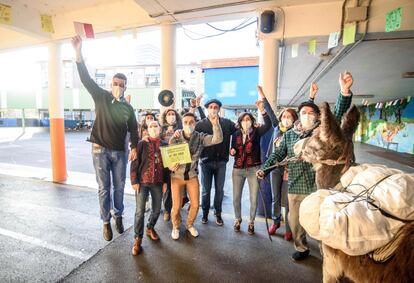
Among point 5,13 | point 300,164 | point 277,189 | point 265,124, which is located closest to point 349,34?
point 265,124

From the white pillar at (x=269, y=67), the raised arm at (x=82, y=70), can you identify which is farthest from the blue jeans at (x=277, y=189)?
the raised arm at (x=82, y=70)

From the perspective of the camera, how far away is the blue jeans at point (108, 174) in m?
2.72

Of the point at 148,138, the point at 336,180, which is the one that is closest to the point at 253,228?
the point at 336,180

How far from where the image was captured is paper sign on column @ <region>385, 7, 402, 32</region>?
2645 millimetres

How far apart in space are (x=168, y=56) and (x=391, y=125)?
13.3 metres

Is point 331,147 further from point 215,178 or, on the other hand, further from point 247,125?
point 215,178

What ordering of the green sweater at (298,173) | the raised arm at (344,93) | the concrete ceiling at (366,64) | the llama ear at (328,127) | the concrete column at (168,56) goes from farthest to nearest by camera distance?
1. the concrete ceiling at (366,64)
2. the concrete column at (168,56)
3. the green sweater at (298,173)
4. the raised arm at (344,93)
5. the llama ear at (328,127)

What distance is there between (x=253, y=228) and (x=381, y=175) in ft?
6.97

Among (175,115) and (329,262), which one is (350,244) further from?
(175,115)

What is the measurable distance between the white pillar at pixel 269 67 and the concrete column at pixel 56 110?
453 centimetres

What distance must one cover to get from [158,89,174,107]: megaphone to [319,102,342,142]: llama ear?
2548 mm

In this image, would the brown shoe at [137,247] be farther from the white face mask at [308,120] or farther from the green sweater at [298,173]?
the white face mask at [308,120]

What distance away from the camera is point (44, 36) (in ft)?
16.1

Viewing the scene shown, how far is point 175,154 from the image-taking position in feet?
9.32
